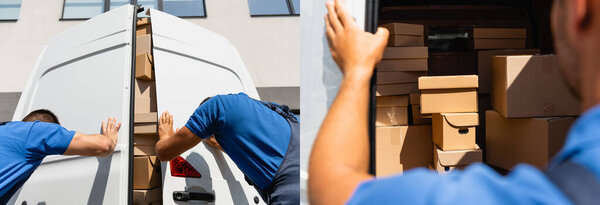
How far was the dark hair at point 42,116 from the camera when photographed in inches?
114

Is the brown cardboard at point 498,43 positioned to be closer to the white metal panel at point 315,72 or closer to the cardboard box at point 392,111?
the cardboard box at point 392,111

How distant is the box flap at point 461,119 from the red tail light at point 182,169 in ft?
4.33

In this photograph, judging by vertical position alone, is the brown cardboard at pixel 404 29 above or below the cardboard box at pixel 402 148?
above

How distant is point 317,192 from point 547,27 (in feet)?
8.43

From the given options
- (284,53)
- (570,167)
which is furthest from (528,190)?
(284,53)

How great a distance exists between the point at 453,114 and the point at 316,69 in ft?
3.74

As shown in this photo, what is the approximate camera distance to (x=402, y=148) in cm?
234

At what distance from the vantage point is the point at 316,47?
4.14 ft

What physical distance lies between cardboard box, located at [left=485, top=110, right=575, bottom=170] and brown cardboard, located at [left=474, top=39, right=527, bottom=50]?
48 centimetres

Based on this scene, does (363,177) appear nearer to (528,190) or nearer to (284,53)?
(528,190)

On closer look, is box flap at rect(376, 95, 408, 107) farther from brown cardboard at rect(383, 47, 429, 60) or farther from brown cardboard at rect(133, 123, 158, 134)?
brown cardboard at rect(133, 123, 158, 134)

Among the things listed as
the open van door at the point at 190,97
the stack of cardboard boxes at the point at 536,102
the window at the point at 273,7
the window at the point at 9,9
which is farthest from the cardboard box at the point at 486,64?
the window at the point at 9,9

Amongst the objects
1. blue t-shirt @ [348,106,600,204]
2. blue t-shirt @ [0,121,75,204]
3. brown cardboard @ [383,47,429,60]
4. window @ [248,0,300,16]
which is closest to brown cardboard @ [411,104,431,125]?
brown cardboard @ [383,47,429,60]

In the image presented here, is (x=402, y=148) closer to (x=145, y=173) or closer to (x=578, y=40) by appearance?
(x=145, y=173)
